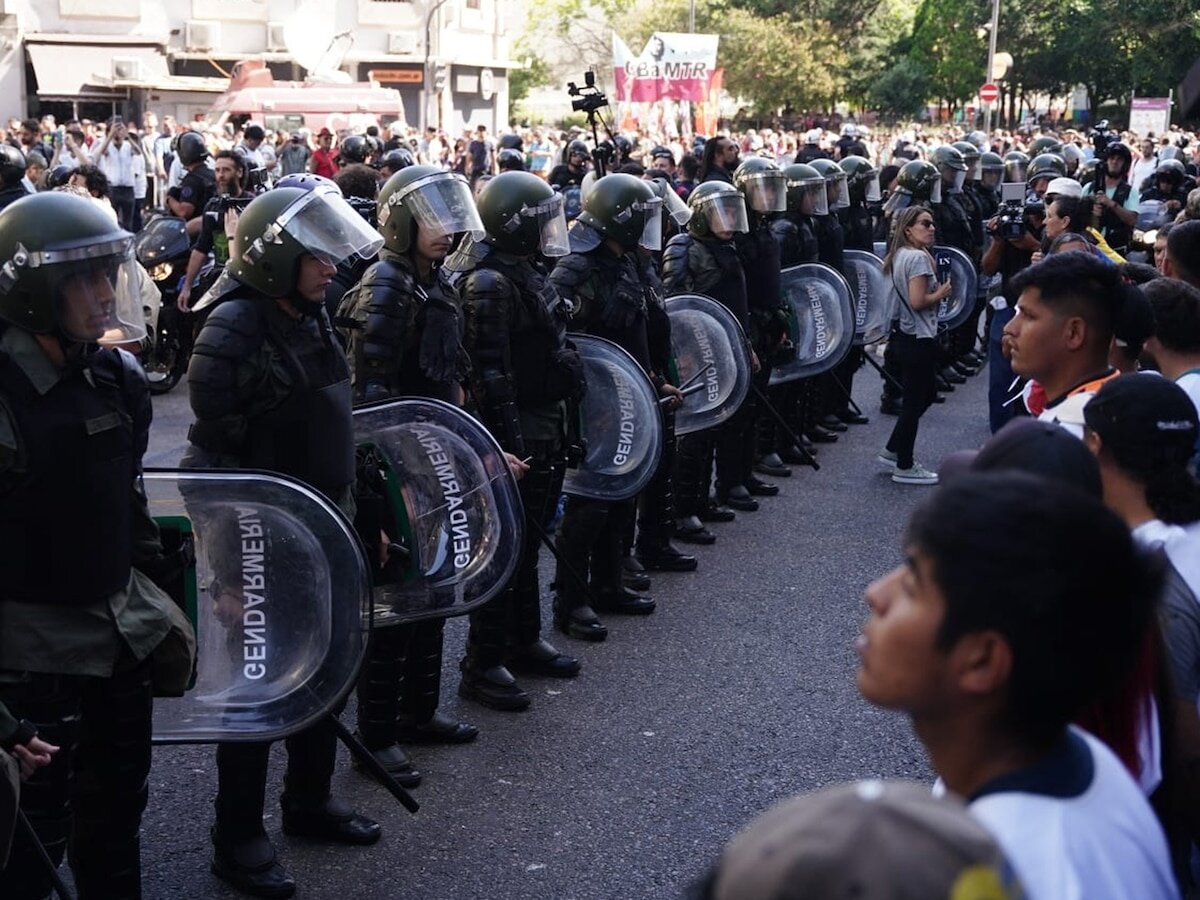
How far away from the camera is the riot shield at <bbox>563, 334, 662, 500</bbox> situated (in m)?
6.25

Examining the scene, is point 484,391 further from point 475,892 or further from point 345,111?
point 345,111

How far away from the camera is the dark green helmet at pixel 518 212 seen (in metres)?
5.46

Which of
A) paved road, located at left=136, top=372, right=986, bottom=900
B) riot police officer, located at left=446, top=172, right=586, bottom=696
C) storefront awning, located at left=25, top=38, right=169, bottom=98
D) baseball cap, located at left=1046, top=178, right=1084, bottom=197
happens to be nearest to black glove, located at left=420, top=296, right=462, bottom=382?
riot police officer, located at left=446, top=172, right=586, bottom=696

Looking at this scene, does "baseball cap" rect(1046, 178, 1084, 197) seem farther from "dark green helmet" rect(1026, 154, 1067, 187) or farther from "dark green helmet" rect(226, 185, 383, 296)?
"dark green helmet" rect(226, 185, 383, 296)

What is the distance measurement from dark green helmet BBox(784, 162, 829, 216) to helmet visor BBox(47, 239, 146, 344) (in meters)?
6.63

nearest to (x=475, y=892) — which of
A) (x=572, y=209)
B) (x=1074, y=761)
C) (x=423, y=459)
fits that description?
(x=423, y=459)

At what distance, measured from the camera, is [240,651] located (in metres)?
3.86

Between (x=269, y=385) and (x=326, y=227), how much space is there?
49cm

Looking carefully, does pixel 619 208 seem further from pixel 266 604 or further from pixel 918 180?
pixel 918 180

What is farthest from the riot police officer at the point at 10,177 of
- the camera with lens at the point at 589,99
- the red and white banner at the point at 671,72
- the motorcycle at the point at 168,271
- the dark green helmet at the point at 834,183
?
the red and white banner at the point at 671,72

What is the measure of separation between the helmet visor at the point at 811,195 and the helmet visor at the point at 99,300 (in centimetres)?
665

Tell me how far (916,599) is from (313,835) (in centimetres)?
315

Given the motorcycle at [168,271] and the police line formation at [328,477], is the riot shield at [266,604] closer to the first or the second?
the police line formation at [328,477]

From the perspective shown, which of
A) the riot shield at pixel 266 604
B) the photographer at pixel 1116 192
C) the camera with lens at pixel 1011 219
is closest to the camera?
the riot shield at pixel 266 604
